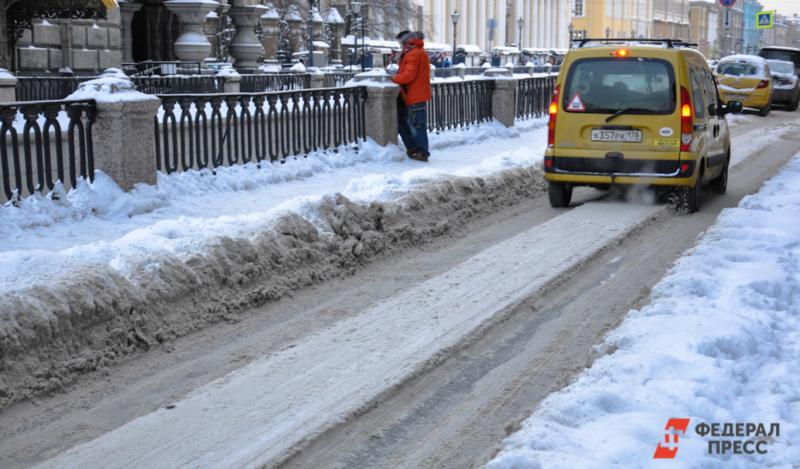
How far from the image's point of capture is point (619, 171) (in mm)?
12359

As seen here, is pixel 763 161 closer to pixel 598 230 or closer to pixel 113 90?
pixel 598 230

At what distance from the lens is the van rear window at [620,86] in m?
12.3

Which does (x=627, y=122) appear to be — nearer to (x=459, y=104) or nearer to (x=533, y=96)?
(x=459, y=104)

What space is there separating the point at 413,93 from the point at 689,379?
11941 mm

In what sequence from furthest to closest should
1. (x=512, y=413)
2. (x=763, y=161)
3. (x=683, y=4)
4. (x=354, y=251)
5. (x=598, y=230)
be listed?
(x=683, y=4)
(x=763, y=161)
(x=598, y=230)
(x=354, y=251)
(x=512, y=413)

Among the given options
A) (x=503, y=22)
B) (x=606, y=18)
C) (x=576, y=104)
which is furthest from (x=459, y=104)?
(x=606, y=18)

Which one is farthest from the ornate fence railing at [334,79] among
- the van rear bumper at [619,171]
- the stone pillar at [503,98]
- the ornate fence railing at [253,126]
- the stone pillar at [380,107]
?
the van rear bumper at [619,171]

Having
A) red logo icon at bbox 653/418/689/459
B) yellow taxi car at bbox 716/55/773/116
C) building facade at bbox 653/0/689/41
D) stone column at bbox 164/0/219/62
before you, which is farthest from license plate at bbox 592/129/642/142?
building facade at bbox 653/0/689/41

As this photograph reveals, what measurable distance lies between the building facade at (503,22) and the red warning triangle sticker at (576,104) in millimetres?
79996

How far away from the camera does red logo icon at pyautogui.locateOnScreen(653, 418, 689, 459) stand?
4570 mm

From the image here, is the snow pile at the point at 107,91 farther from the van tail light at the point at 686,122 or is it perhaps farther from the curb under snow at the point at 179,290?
the van tail light at the point at 686,122

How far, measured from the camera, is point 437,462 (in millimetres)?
4801

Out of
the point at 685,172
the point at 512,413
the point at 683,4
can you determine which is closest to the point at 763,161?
the point at 685,172

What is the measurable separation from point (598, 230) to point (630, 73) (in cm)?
241
